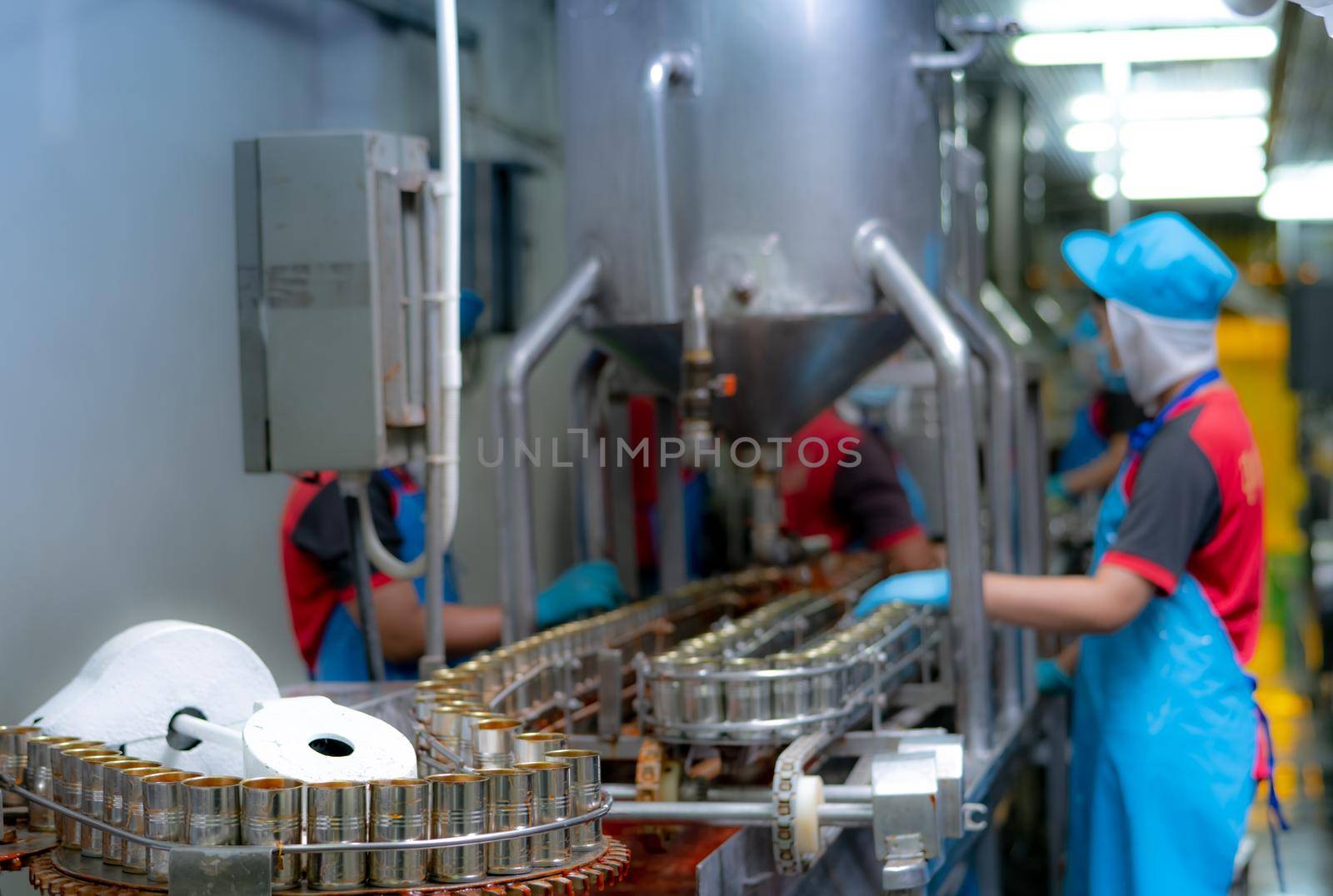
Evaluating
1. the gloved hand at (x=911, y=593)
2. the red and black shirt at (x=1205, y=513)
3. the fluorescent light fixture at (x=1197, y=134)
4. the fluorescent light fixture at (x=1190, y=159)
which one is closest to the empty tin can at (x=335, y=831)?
the gloved hand at (x=911, y=593)

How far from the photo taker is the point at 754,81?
2.14 metres

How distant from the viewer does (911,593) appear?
82.8 inches

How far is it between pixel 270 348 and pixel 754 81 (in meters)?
0.83

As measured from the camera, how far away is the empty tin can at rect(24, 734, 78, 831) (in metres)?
1.25

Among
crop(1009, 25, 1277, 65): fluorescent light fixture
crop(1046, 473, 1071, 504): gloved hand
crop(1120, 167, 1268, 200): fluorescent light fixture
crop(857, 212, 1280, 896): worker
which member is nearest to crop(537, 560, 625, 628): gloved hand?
crop(857, 212, 1280, 896): worker

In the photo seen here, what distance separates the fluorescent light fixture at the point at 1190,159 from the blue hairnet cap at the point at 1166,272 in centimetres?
511

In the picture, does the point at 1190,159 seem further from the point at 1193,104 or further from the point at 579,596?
the point at 579,596

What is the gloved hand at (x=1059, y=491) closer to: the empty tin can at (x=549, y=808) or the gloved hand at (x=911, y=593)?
the gloved hand at (x=911, y=593)

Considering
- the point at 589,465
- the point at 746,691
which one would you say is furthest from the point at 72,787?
the point at 589,465

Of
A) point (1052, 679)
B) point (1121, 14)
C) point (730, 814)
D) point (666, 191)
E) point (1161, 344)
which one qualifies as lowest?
point (1052, 679)

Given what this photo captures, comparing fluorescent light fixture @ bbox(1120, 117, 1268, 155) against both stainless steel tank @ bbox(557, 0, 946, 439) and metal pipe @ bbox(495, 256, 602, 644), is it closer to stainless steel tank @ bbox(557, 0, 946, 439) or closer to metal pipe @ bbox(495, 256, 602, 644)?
stainless steel tank @ bbox(557, 0, 946, 439)

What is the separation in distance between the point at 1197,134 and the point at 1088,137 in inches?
46.7

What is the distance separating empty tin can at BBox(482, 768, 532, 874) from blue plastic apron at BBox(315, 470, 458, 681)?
119 centimetres

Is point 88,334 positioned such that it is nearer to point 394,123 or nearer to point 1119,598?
point 394,123
